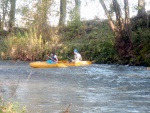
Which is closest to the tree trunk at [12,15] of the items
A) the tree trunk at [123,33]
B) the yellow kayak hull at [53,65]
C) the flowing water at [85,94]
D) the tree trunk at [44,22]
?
the tree trunk at [44,22]

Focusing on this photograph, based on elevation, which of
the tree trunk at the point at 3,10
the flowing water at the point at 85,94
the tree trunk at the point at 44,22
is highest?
the tree trunk at the point at 3,10

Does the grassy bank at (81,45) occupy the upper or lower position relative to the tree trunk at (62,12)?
lower

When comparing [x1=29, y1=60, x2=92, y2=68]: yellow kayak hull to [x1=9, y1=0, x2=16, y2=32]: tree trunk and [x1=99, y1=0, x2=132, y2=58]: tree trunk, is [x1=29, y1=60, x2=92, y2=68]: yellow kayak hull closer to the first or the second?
[x1=99, y1=0, x2=132, y2=58]: tree trunk

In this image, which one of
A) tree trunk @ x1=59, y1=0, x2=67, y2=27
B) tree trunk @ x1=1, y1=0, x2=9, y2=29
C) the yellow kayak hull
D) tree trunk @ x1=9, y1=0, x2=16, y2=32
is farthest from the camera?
tree trunk @ x1=1, y1=0, x2=9, y2=29

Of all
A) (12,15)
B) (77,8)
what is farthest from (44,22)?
(12,15)

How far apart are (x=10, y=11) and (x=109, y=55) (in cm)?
1732

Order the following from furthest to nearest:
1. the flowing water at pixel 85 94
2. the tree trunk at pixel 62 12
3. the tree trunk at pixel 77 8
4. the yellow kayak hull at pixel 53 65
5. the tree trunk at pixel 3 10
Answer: the tree trunk at pixel 3 10
the tree trunk at pixel 62 12
the tree trunk at pixel 77 8
the yellow kayak hull at pixel 53 65
the flowing water at pixel 85 94

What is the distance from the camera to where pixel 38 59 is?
2920 cm

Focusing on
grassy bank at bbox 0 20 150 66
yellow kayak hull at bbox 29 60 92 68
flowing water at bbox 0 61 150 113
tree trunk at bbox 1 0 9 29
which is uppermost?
tree trunk at bbox 1 0 9 29

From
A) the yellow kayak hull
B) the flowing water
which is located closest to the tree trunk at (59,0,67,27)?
the yellow kayak hull

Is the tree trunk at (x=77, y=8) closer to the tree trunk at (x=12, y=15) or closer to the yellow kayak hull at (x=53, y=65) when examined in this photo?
the tree trunk at (x=12, y=15)

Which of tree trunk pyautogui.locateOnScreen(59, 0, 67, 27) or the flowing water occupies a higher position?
tree trunk pyautogui.locateOnScreen(59, 0, 67, 27)

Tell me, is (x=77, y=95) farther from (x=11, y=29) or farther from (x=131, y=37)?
(x=11, y=29)

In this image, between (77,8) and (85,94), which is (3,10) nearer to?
(77,8)
